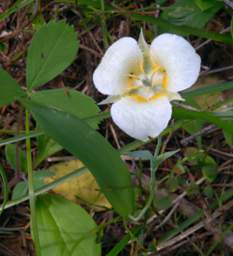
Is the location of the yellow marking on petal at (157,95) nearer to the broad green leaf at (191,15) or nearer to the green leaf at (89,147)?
the green leaf at (89,147)

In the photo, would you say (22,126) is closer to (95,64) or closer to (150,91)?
(95,64)

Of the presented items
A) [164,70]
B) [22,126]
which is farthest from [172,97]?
[22,126]

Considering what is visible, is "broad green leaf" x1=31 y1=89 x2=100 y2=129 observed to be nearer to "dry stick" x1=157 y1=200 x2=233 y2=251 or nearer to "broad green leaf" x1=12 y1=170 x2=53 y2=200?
"broad green leaf" x1=12 y1=170 x2=53 y2=200

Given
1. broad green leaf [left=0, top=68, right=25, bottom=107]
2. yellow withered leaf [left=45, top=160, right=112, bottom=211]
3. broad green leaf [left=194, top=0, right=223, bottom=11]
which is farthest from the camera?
yellow withered leaf [left=45, top=160, right=112, bottom=211]

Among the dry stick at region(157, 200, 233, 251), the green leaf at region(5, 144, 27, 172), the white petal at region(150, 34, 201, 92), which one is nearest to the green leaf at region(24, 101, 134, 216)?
the white petal at region(150, 34, 201, 92)

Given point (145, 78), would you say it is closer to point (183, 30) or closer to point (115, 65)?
point (115, 65)
